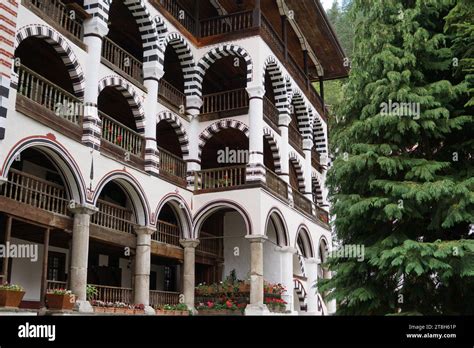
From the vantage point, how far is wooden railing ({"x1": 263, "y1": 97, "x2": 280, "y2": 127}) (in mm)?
21109

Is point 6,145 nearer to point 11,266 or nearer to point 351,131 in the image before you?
point 11,266

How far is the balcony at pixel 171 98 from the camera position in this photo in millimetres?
18156

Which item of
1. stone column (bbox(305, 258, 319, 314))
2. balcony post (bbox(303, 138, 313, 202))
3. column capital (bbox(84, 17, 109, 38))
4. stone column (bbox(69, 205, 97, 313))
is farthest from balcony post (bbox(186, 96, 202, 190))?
stone column (bbox(305, 258, 319, 314))

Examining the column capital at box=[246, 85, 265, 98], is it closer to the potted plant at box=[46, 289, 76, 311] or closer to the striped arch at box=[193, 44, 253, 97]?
the striped arch at box=[193, 44, 253, 97]

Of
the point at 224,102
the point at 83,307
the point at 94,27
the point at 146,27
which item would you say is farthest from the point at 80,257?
the point at 224,102

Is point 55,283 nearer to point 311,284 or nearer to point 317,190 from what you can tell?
point 311,284

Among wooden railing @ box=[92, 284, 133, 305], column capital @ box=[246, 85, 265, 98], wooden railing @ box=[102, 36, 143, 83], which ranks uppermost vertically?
column capital @ box=[246, 85, 265, 98]

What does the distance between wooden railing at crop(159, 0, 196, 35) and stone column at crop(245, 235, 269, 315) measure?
7.59 m

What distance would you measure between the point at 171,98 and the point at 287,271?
7.64 metres

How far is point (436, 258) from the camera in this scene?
9.62 m

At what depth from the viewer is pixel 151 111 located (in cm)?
1684

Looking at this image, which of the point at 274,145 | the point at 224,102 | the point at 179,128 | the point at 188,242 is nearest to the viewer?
the point at 188,242

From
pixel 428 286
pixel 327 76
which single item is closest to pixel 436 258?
pixel 428 286

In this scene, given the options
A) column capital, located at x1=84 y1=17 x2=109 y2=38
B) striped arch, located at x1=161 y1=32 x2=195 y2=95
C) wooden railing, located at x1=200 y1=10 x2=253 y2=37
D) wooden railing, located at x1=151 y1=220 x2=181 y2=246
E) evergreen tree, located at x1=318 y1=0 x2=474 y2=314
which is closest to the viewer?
evergreen tree, located at x1=318 y1=0 x2=474 y2=314
